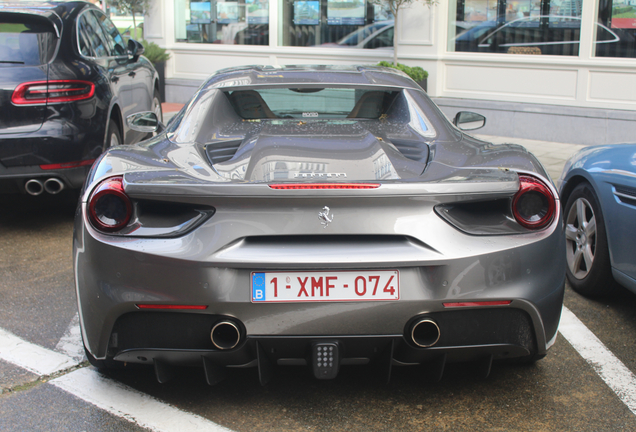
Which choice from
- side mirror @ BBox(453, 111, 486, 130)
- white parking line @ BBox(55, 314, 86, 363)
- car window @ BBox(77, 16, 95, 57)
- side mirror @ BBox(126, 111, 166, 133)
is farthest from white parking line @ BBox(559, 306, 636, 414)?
car window @ BBox(77, 16, 95, 57)

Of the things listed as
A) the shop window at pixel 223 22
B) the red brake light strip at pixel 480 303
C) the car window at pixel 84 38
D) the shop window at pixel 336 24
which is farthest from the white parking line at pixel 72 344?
the shop window at pixel 223 22

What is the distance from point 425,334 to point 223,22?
12.5m

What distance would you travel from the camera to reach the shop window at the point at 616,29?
960cm

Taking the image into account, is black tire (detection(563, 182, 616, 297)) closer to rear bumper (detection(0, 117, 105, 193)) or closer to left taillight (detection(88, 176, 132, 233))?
left taillight (detection(88, 176, 132, 233))

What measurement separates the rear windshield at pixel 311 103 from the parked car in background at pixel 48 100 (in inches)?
77.3

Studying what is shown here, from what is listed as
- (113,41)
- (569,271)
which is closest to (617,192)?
(569,271)

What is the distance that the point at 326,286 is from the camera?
243 centimetres

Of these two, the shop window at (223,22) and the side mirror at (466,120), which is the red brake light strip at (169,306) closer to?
the side mirror at (466,120)

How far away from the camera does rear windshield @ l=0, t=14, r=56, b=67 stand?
529cm

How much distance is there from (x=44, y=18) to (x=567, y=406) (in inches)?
186

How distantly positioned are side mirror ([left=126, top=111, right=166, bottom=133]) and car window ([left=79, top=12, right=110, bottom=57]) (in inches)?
98.2

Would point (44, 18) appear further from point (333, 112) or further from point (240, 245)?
point (240, 245)

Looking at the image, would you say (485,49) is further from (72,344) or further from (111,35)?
(72,344)

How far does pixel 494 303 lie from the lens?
2502 mm
